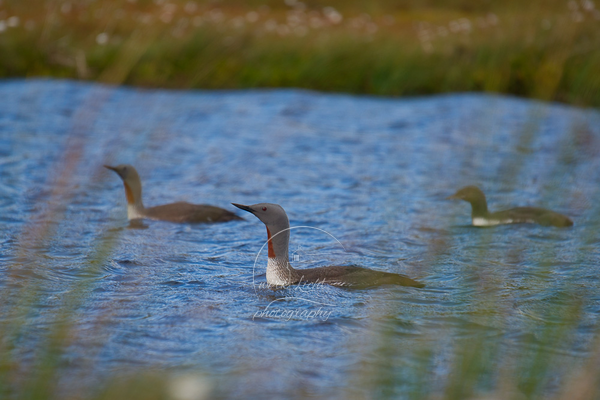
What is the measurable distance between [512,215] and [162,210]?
3.82 meters

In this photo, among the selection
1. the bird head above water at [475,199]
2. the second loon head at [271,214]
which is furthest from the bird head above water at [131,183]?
the bird head above water at [475,199]

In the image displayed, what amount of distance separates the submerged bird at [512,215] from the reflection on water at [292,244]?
0.39 ft

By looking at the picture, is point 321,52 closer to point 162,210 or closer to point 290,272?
point 162,210

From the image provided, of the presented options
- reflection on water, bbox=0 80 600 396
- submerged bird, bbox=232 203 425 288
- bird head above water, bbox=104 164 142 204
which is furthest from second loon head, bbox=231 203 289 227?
bird head above water, bbox=104 164 142 204

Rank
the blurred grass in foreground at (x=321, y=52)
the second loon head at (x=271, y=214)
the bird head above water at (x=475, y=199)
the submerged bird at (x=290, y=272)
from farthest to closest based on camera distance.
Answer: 1. the blurred grass in foreground at (x=321, y=52)
2. the bird head above water at (x=475, y=199)
3. the second loon head at (x=271, y=214)
4. the submerged bird at (x=290, y=272)

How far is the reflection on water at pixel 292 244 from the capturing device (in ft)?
13.8

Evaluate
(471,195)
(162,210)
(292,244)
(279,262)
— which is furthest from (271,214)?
(471,195)

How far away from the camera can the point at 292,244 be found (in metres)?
7.47

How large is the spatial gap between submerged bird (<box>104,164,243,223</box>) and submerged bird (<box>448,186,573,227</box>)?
8.53ft
